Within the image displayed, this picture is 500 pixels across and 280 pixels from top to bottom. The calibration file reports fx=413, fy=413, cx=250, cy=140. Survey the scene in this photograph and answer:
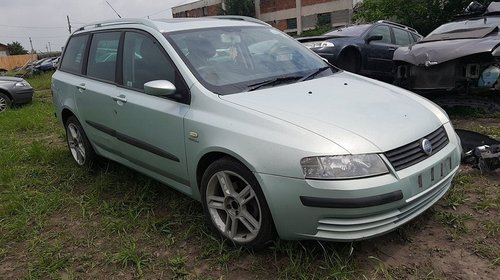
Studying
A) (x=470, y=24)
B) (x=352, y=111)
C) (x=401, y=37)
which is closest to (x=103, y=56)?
(x=352, y=111)

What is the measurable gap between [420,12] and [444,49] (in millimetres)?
15212

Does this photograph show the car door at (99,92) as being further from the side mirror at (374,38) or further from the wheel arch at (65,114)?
the side mirror at (374,38)

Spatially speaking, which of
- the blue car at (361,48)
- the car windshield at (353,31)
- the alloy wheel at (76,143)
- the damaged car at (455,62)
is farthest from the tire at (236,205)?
the car windshield at (353,31)

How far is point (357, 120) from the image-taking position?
97.6 inches

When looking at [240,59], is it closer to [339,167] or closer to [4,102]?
[339,167]

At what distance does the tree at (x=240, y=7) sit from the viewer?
4416 cm

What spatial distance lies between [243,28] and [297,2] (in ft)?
126

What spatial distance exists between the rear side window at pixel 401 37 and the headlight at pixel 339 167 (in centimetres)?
701

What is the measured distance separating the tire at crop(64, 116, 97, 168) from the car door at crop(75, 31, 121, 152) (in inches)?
7.7

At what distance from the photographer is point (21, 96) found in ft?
35.2

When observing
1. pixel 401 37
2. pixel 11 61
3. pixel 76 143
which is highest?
pixel 401 37

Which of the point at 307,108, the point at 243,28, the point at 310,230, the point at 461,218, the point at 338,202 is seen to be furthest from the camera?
the point at 243,28

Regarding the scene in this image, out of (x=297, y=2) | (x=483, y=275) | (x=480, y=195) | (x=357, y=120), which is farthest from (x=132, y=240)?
(x=297, y=2)

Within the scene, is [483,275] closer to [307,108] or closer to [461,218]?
[461,218]
